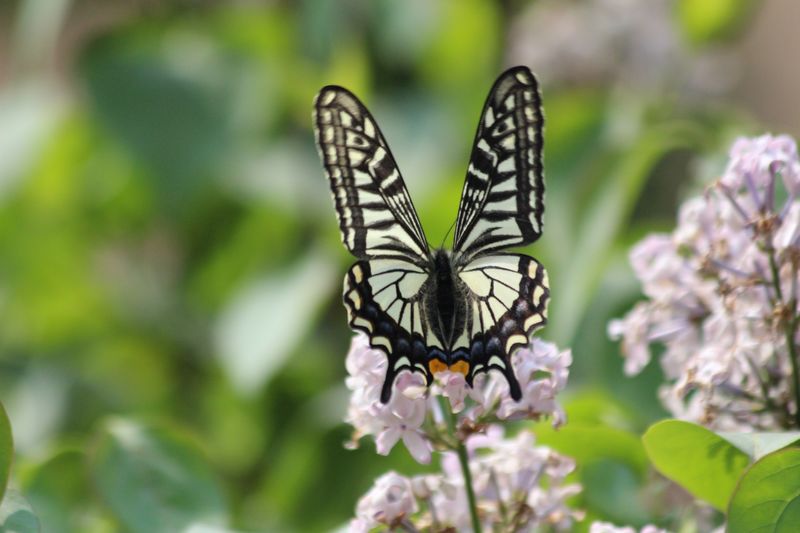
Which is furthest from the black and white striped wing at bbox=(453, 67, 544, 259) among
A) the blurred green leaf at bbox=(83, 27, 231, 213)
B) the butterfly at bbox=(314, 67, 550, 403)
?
the blurred green leaf at bbox=(83, 27, 231, 213)

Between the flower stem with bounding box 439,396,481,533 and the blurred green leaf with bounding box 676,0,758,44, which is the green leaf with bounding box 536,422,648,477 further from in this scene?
the blurred green leaf with bounding box 676,0,758,44

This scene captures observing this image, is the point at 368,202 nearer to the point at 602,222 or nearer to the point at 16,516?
the point at 16,516

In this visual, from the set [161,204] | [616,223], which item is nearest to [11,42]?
[161,204]

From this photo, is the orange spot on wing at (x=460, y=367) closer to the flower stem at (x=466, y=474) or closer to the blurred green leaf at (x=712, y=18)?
the flower stem at (x=466, y=474)

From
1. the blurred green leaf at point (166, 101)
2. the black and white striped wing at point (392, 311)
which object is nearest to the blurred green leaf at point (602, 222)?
the black and white striped wing at point (392, 311)

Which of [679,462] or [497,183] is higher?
[497,183]

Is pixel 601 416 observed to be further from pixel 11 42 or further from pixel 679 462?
pixel 11 42
